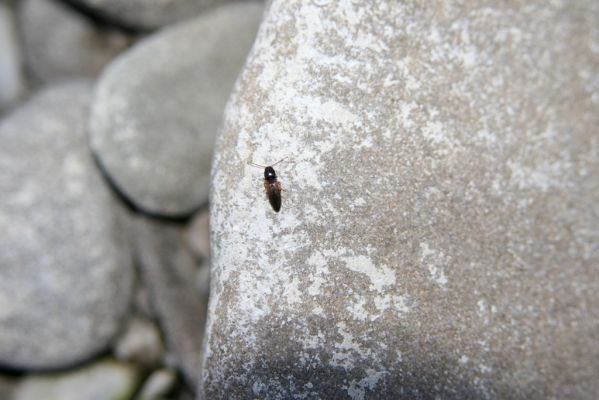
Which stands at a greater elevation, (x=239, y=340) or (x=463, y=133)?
(x=463, y=133)

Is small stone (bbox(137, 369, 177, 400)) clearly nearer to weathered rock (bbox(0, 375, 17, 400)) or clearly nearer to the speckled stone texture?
weathered rock (bbox(0, 375, 17, 400))

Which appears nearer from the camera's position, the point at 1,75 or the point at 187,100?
the point at 187,100

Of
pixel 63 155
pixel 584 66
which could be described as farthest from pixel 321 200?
pixel 63 155

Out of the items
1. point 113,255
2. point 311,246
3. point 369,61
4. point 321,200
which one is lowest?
point 113,255

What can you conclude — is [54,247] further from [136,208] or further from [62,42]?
[62,42]

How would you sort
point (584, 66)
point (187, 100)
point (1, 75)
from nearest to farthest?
point (584, 66), point (187, 100), point (1, 75)

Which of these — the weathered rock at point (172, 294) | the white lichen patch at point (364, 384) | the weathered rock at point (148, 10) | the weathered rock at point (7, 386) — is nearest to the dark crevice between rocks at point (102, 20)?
the weathered rock at point (148, 10)

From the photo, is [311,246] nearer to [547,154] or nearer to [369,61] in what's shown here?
[369,61]

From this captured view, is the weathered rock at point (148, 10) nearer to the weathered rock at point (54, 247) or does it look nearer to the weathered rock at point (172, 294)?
the weathered rock at point (54, 247)
